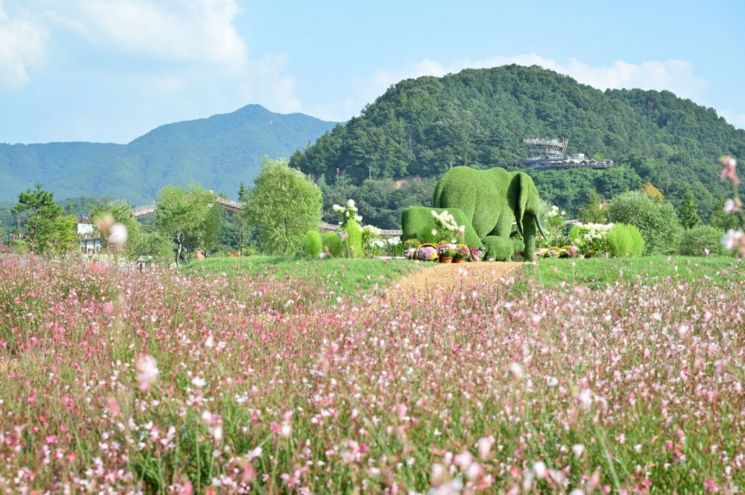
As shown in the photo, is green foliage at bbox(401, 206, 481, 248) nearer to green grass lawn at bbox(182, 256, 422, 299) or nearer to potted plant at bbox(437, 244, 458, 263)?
potted plant at bbox(437, 244, 458, 263)

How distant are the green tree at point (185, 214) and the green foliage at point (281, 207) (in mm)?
9020

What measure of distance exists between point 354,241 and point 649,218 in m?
32.5

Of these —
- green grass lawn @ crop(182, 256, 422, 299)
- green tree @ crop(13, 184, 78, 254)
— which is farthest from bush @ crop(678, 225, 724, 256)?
green tree @ crop(13, 184, 78, 254)

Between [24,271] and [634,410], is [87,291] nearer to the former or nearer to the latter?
[24,271]

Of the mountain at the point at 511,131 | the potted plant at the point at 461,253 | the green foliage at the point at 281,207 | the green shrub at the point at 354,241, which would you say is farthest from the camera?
the mountain at the point at 511,131

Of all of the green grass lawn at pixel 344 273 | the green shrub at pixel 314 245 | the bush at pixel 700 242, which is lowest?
the bush at pixel 700 242

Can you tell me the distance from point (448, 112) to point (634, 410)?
116704 mm

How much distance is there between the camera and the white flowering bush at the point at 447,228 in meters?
16.4

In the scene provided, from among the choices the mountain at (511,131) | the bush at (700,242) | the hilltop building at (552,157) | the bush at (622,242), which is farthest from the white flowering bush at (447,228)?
the hilltop building at (552,157)

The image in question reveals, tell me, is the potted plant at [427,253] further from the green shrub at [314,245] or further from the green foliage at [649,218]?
the green foliage at [649,218]

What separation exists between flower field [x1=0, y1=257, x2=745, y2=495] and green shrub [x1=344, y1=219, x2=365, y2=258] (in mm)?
9944

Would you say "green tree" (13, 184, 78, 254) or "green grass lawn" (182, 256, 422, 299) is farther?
"green tree" (13, 184, 78, 254)

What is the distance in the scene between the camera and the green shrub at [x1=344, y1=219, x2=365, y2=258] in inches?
683

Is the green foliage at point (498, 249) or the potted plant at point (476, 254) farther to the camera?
the green foliage at point (498, 249)
